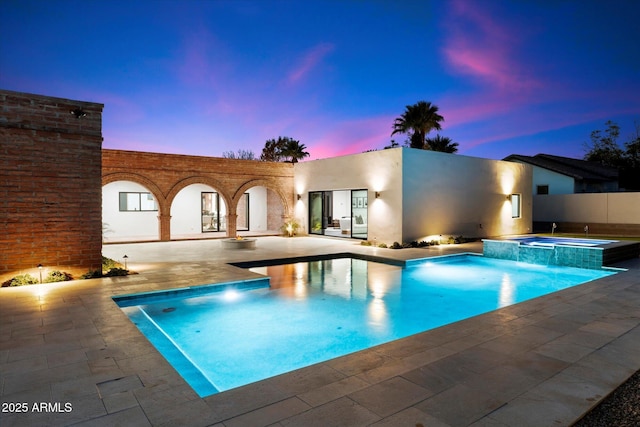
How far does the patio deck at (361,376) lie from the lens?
2.47 meters

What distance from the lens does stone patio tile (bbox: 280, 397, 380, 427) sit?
2355mm

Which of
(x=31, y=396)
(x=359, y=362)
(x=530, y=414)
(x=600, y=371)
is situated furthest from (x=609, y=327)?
(x=31, y=396)

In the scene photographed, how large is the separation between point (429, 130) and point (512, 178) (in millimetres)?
8454

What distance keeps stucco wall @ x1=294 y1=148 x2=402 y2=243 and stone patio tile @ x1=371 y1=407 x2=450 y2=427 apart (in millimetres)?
10782

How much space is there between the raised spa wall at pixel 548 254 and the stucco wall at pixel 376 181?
3.12m

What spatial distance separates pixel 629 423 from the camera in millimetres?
2445

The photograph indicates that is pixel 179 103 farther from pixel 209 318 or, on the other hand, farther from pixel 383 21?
pixel 209 318

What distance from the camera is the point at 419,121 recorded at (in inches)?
960

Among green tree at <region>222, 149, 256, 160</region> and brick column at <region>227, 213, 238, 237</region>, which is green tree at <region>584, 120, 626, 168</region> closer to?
green tree at <region>222, 149, 256, 160</region>

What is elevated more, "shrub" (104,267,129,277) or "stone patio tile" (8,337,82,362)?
"shrub" (104,267,129,277)

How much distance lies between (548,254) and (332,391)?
378 inches

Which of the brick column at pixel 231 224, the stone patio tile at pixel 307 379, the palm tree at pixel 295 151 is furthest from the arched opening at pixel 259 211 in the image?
the stone patio tile at pixel 307 379

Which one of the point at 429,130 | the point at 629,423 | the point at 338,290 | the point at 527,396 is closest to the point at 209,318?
the point at 338,290

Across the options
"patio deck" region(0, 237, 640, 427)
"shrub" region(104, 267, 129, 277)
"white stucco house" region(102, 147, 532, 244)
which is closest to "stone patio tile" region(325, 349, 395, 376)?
"patio deck" region(0, 237, 640, 427)
